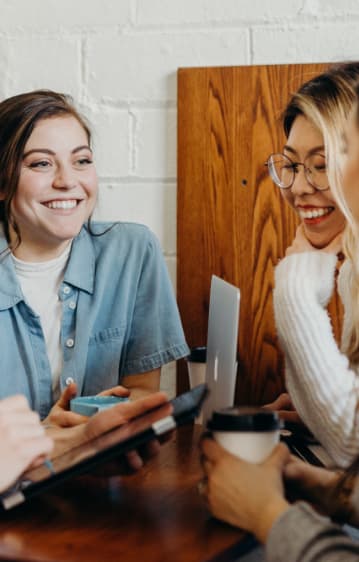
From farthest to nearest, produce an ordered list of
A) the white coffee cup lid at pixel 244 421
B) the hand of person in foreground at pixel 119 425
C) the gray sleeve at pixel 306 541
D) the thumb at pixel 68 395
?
the thumb at pixel 68 395 → the hand of person in foreground at pixel 119 425 → the white coffee cup lid at pixel 244 421 → the gray sleeve at pixel 306 541

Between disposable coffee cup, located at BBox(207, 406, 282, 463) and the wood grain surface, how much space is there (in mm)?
926

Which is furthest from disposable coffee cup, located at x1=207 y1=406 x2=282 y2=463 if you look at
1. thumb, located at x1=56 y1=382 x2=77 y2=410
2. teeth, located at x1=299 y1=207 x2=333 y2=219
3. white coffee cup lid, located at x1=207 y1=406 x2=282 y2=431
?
teeth, located at x1=299 y1=207 x2=333 y2=219

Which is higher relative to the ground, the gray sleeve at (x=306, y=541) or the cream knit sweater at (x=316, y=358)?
the cream knit sweater at (x=316, y=358)

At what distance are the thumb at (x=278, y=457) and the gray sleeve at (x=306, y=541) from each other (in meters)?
0.07

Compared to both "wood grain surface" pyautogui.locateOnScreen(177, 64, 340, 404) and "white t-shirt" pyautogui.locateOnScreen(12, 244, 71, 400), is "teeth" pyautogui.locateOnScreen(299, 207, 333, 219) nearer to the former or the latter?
"wood grain surface" pyautogui.locateOnScreen(177, 64, 340, 404)

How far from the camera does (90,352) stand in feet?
5.39

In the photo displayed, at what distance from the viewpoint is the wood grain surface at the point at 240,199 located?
5.77 feet

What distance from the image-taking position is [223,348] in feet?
3.64

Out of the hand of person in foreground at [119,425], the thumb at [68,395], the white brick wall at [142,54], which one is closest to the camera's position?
the hand of person in foreground at [119,425]

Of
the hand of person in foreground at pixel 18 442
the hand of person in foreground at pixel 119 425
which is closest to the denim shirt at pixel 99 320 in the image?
the hand of person in foreground at pixel 119 425

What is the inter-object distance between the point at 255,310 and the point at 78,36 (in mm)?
759

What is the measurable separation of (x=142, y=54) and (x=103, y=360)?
0.71 metres

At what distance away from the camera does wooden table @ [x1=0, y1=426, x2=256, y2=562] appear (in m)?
0.76

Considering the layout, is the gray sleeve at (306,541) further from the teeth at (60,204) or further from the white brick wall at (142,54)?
the white brick wall at (142,54)
